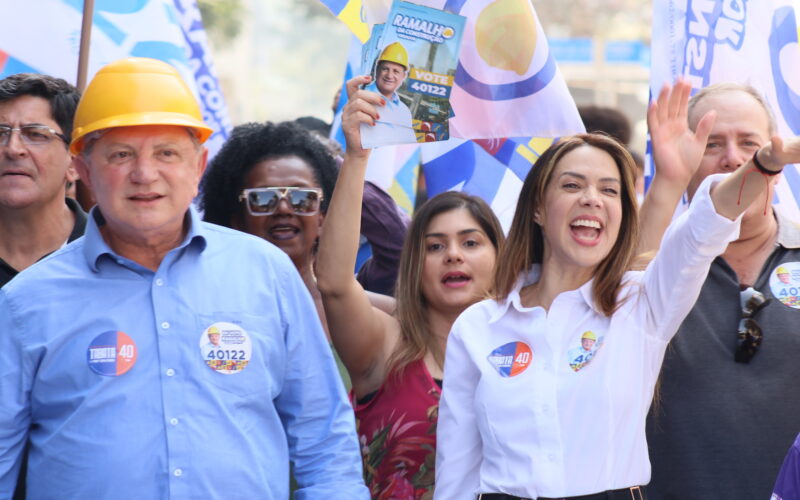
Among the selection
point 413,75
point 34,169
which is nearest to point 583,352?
point 413,75

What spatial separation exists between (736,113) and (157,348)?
222 cm

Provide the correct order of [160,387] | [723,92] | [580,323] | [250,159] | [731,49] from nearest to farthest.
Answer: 1. [160,387]
2. [580,323]
3. [723,92]
4. [731,49]
5. [250,159]

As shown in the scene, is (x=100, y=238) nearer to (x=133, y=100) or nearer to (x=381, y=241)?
(x=133, y=100)

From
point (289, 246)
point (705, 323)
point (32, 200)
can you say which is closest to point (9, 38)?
point (32, 200)

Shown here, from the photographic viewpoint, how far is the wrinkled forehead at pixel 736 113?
13.7ft

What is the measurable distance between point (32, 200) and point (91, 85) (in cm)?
108

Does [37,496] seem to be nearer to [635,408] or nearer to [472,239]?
[635,408]

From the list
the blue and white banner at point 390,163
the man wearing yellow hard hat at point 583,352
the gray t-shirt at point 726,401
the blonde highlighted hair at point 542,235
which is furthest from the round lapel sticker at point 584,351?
the blue and white banner at point 390,163

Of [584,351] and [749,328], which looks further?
[749,328]

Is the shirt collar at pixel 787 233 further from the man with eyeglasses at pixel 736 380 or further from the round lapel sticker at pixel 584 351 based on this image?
the round lapel sticker at pixel 584 351

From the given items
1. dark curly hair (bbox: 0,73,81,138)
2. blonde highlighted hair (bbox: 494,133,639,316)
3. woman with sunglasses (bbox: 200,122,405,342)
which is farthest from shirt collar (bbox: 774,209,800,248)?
dark curly hair (bbox: 0,73,81,138)

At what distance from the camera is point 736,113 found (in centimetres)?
418

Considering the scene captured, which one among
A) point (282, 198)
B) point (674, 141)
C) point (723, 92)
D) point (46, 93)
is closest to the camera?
point (674, 141)

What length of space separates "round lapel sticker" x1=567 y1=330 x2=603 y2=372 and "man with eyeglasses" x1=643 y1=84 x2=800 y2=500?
1.21 feet
